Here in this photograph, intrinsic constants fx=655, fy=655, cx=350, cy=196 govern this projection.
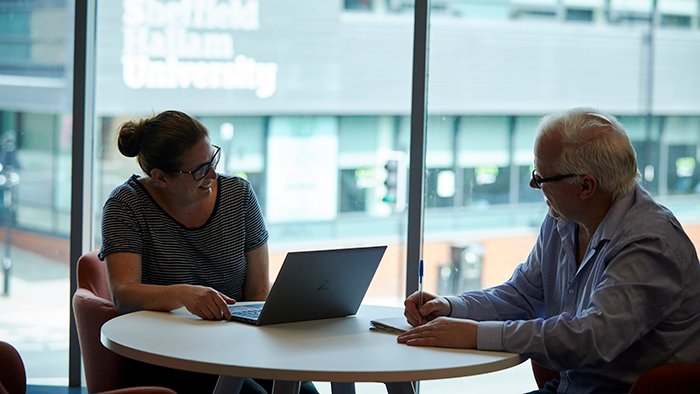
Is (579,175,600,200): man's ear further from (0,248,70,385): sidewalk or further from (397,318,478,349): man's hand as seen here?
(0,248,70,385): sidewalk

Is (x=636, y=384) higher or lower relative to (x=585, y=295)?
lower

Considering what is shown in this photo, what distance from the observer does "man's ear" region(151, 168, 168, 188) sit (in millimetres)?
2268

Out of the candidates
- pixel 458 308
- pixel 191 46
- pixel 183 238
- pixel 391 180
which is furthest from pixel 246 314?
pixel 191 46

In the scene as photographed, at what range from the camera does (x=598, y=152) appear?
1.76m

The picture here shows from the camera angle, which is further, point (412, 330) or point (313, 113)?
point (313, 113)

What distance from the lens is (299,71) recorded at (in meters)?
3.34

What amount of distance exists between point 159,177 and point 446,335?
1188mm

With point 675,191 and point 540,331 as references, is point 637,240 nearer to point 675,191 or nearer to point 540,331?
point 540,331

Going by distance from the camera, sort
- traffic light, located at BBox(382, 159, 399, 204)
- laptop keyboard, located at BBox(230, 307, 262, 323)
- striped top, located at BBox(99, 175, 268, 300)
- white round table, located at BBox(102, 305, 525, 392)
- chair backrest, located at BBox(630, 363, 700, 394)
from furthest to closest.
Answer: traffic light, located at BBox(382, 159, 399, 204), striped top, located at BBox(99, 175, 268, 300), laptop keyboard, located at BBox(230, 307, 262, 323), chair backrest, located at BBox(630, 363, 700, 394), white round table, located at BBox(102, 305, 525, 392)

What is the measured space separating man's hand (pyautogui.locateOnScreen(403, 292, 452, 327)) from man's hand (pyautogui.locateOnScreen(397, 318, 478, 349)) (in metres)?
0.17

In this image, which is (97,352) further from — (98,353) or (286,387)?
(286,387)

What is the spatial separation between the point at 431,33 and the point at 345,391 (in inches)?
71.3

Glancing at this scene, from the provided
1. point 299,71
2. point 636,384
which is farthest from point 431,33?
point 636,384

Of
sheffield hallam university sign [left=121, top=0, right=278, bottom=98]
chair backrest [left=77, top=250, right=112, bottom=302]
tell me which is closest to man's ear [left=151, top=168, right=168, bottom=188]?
chair backrest [left=77, top=250, right=112, bottom=302]
